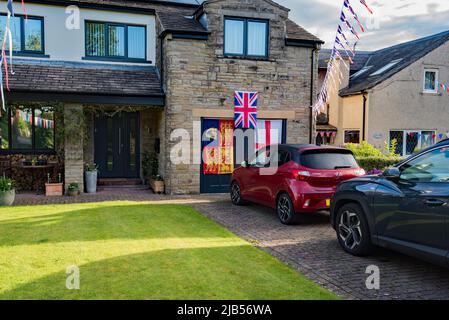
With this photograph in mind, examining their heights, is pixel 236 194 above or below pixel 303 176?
below

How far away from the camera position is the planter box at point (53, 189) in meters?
12.8

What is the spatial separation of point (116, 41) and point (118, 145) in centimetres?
365

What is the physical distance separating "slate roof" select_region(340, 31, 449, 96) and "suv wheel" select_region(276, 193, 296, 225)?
14071 millimetres

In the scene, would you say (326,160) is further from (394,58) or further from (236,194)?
(394,58)

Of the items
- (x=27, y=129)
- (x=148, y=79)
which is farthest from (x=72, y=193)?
(x=148, y=79)

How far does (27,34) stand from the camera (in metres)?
13.8

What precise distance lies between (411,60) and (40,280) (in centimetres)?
2100

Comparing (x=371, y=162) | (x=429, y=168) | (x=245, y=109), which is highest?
(x=245, y=109)

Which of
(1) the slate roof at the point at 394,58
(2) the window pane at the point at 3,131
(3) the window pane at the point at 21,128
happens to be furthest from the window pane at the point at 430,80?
(2) the window pane at the point at 3,131

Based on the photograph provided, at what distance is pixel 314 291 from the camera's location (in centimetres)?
495

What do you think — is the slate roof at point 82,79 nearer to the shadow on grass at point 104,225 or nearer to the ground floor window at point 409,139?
the shadow on grass at point 104,225

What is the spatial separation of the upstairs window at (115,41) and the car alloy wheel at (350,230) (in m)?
10.5

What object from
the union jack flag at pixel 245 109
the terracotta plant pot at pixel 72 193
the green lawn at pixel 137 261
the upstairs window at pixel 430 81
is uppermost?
the upstairs window at pixel 430 81

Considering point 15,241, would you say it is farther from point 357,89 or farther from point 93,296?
point 357,89
